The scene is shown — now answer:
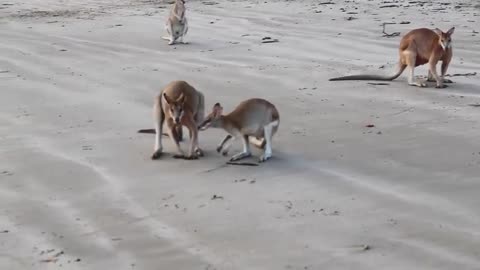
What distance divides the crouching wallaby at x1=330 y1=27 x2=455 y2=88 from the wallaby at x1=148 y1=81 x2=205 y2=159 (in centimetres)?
252

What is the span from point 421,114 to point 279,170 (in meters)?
1.79

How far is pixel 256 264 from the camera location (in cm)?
370

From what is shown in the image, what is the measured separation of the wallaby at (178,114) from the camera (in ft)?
17.4

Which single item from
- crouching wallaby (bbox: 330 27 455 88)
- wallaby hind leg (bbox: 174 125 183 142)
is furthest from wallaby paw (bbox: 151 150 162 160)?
crouching wallaby (bbox: 330 27 455 88)

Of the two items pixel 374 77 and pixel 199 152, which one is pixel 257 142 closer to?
pixel 199 152

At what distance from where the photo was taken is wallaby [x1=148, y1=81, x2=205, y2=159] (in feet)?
17.4

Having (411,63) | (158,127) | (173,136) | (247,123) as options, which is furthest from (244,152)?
(411,63)

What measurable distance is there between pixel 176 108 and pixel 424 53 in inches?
132

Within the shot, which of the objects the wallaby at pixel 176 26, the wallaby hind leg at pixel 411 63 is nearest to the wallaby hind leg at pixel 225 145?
the wallaby hind leg at pixel 411 63

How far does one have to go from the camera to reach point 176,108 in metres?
5.27

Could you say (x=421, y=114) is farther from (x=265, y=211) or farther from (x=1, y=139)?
(x=1, y=139)

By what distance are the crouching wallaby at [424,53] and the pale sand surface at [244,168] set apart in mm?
169

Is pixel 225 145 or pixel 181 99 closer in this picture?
pixel 181 99

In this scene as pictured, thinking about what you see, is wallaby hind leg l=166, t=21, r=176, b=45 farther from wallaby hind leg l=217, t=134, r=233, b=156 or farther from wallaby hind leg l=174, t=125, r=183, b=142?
wallaby hind leg l=217, t=134, r=233, b=156
